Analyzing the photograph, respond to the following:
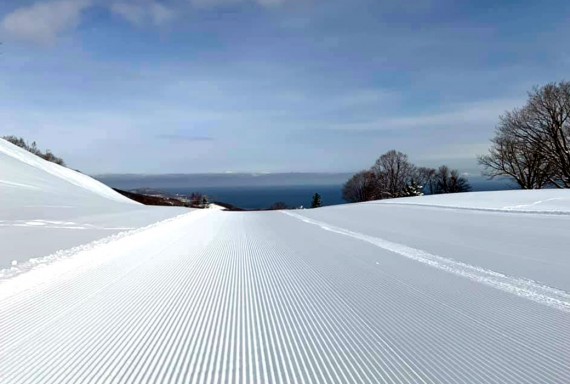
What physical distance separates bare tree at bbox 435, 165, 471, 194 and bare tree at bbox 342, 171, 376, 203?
1291 cm

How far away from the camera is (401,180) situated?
246ft

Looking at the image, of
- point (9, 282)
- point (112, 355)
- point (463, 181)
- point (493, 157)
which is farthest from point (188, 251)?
point (463, 181)

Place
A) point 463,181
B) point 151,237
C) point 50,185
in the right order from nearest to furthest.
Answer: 1. point 151,237
2. point 50,185
3. point 463,181

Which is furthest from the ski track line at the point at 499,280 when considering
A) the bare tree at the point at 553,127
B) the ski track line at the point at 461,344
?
the bare tree at the point at 553,127

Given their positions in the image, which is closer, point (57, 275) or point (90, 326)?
point (90, 326)

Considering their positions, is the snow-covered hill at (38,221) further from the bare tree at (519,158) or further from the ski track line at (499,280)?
the bare tree at (519,158)

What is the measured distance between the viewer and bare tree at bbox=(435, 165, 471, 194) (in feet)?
254

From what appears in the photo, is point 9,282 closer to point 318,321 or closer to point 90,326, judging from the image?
point 90,326

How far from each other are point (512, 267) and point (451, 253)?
4.98ft

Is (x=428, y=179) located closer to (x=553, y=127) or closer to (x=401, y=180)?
(x=401, y=180)

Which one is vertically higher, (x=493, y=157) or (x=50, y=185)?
(x=493, y=157)

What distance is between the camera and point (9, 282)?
4914 millimetres

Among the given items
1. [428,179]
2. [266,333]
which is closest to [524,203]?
[266,333]

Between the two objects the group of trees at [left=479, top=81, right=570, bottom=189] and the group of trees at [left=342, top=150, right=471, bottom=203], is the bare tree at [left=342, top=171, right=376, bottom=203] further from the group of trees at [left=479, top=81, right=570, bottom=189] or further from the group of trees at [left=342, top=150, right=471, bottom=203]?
the group of trees at [left=479, top=81, right=570, bottom=189]
